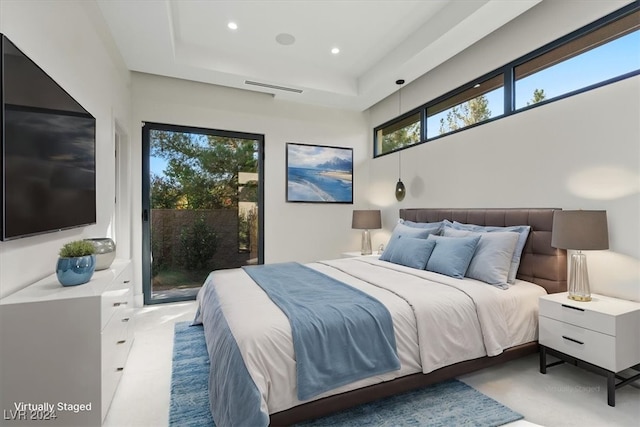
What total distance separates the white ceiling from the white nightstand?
247 cm

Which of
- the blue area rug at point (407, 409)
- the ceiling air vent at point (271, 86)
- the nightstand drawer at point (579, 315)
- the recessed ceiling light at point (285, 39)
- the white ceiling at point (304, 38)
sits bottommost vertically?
the blue area rug at point (407, 409)

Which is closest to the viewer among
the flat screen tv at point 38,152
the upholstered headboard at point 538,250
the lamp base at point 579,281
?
the flat screen tv at point 38,152

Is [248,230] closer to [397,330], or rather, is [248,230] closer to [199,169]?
[199,169]

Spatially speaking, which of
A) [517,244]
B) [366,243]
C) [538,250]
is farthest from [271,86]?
[538,250]

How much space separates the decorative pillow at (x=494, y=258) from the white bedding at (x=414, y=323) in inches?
3.9

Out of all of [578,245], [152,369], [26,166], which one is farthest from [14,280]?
[578,245]

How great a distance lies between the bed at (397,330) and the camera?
1.55 meters

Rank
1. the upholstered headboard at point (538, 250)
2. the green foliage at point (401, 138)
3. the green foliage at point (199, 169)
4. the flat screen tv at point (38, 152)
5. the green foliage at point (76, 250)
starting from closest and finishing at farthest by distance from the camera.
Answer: the flat screen tv at point (38, 152), the green foliage at point (76, 250), the upholstered headboard at point (538, 250), the green foliage at point (199, 169), the green foliage at point (401, 138)

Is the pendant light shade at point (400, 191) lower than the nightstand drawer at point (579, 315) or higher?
higher

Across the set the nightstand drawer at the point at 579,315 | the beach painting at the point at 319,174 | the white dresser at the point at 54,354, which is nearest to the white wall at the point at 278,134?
the beach painting at the point at 319,174

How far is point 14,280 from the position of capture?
151 cm

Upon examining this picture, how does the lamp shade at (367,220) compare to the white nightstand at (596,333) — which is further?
the lamp shade at (367,220)

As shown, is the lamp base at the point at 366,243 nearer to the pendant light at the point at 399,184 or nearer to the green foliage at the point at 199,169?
the pendant light at the point at 399,184

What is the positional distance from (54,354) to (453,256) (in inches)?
110
